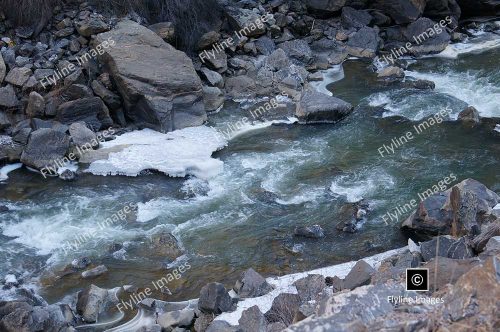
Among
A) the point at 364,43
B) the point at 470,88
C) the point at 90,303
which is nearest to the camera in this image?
the point at 90,303

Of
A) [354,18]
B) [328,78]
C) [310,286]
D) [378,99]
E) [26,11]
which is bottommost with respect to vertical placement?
[328,78]

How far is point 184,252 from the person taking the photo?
7969mm

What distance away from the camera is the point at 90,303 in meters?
6.81

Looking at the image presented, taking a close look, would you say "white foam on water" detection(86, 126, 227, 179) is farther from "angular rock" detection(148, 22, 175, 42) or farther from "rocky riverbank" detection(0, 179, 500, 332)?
"angular rock" detection(148, 22, 175, 42)

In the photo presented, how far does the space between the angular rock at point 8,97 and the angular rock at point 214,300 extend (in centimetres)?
593

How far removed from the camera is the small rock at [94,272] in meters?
7.52

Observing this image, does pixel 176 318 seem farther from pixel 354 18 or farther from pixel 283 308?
pixel 354 18

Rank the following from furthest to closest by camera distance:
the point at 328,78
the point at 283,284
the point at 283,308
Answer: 1. the point at 328,78
2. the point at 283,284
3. the point at 283,308

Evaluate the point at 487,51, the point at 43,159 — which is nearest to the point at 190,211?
the point at 43,159

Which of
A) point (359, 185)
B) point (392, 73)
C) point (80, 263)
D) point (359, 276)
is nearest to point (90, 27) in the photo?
point (80, 263)

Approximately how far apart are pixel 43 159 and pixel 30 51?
2.81 meters

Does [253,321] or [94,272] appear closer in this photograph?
[253,321]

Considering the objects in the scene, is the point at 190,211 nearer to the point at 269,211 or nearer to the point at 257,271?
the point at 269,211

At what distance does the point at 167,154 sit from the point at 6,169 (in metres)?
2.51
